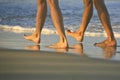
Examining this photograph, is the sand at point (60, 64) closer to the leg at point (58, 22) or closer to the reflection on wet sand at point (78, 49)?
the reflection on wet sand at point (78, 49)

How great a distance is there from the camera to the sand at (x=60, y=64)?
2.89 meters

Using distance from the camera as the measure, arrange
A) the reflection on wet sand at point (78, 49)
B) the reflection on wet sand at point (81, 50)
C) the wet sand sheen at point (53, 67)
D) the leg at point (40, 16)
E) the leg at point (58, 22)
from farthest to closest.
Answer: the leg at point (40, 16), the leg at point (58, 22), the reflection on wet sand at point (78, 49), the reflection on wet sand at point (81, 50), the wet sand sheen at point (53, 67)

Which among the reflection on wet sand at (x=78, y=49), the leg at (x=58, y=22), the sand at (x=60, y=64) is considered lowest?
the reflection on wet sand at (x=78, y=49)

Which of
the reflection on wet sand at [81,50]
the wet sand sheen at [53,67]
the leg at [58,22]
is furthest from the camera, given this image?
the leg at [58,22]

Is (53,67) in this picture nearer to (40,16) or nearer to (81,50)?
(81,50)

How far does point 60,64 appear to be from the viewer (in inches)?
130

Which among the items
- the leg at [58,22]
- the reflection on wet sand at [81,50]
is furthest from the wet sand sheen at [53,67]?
the leg at [58,22]

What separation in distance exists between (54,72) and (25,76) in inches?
10.2

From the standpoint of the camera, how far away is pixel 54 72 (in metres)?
3.01

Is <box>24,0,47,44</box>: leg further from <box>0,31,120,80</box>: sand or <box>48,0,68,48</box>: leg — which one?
<box>0,31,120,80</box>: sand

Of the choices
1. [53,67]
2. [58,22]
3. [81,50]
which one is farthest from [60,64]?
[58,22]

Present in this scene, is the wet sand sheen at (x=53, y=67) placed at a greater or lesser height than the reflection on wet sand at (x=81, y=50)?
greater

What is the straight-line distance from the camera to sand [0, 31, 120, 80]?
2891 mm

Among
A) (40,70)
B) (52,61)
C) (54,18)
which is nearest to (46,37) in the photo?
(54,18)
